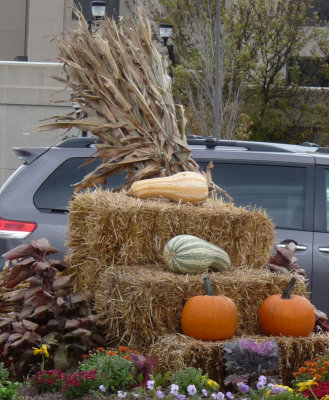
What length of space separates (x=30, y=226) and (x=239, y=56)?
1655 cm

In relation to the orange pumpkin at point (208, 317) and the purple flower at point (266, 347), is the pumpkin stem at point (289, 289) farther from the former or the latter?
the purple flower at point (266, 347)

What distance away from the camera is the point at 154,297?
202 inches

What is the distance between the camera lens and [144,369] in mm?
4793

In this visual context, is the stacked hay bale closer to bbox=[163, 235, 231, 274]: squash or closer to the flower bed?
bbox=[163, 235, 231, 274]: squash

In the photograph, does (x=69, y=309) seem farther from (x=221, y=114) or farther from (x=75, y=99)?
(x=221, y=114)

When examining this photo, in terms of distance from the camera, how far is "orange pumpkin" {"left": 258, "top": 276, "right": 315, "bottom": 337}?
17.5ft

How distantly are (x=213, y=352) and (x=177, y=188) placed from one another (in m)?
1.14

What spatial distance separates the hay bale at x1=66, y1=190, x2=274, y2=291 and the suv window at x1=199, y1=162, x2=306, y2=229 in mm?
1631

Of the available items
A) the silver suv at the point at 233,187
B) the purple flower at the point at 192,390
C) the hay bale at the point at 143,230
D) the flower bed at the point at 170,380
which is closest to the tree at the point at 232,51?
the silver suv at the point at 233,187

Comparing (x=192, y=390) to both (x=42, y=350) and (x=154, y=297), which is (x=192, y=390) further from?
(x=42, y=350)

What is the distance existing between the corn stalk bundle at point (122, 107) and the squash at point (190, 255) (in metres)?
0.83

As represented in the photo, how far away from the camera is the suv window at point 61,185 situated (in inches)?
297

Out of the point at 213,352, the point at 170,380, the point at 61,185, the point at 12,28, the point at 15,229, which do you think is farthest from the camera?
the point at 12,28

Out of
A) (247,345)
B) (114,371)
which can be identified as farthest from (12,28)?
(114,371)
